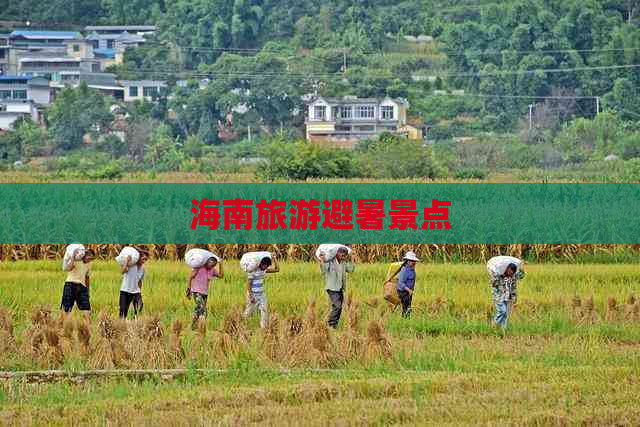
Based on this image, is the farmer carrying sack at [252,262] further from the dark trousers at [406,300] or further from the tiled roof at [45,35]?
the tiled roof at [45,35]

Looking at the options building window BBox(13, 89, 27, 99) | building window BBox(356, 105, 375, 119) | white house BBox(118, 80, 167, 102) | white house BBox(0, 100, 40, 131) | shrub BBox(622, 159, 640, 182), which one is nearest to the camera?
shrub BBox(622, 159, 640, 182)

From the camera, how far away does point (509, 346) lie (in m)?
13.4

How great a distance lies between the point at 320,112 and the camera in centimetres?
7900

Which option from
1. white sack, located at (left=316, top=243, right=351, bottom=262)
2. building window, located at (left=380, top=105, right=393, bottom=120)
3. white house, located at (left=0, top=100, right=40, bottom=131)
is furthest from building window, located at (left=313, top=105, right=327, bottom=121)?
white sack, located at (left=316, top=243, right=351, bottom=262)

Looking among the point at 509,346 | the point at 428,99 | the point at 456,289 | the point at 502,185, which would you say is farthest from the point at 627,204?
the point at 428,99

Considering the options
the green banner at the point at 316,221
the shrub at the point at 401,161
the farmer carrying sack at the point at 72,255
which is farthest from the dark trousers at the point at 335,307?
the shrub at the point at 401,161

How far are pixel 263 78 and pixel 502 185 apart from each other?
48.6 metres

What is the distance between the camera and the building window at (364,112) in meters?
79.4

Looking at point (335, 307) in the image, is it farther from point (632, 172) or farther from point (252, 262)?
point (632, 172)

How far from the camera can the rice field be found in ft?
33.0

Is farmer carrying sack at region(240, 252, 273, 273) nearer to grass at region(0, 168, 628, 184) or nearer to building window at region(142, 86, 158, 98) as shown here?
grass at region(0, 168, 628, 184)

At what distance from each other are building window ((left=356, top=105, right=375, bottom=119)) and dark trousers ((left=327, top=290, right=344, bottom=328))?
65.2m

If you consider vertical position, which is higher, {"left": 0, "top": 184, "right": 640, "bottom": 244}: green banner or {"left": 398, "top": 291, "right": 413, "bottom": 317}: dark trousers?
{"left": 398, "top": 291, "right": 413, "bottom": 317}: dark trousers

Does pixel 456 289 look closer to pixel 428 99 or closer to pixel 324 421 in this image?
pixel 324 421
